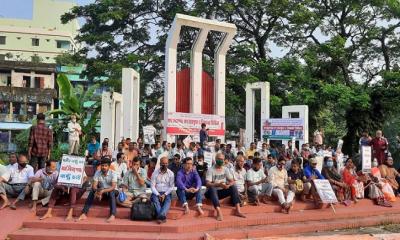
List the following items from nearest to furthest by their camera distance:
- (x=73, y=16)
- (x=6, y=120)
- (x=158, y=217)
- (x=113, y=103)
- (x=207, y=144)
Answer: (x=158, y=217) → (x=207, y=144) → (x=113, y=103) → (x=73, y=16) → (x=6, y=120)

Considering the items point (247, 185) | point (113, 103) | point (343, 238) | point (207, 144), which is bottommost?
point (343, 238)

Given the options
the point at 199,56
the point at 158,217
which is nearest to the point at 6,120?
the point at 199,56

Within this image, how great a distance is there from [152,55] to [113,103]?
746 centimetres

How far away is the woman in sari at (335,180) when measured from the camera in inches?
456

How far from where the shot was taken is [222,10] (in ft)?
80.1

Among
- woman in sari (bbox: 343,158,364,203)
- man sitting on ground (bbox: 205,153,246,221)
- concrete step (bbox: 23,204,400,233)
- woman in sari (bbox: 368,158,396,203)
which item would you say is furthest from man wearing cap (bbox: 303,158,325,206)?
man sitting on ground (bbox: 205,153,246,221)

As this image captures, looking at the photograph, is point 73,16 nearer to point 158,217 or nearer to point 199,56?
point 199,56

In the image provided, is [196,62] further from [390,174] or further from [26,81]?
[26,81]

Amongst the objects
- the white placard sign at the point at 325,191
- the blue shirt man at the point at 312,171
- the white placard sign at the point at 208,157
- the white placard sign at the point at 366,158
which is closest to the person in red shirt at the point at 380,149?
the white placard sign at the point at 366,158

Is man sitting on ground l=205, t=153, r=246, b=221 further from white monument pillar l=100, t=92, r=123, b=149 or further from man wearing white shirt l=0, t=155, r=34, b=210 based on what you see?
white monument pillar l=100, t=92, r=123, b=149

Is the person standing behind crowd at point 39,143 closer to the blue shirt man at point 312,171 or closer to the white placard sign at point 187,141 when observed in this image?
the white placard sign at point 187,141

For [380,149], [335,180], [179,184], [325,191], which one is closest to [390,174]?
[380,149]

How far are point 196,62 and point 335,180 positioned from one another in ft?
25.7

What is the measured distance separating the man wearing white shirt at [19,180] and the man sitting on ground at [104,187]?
1582 mm
